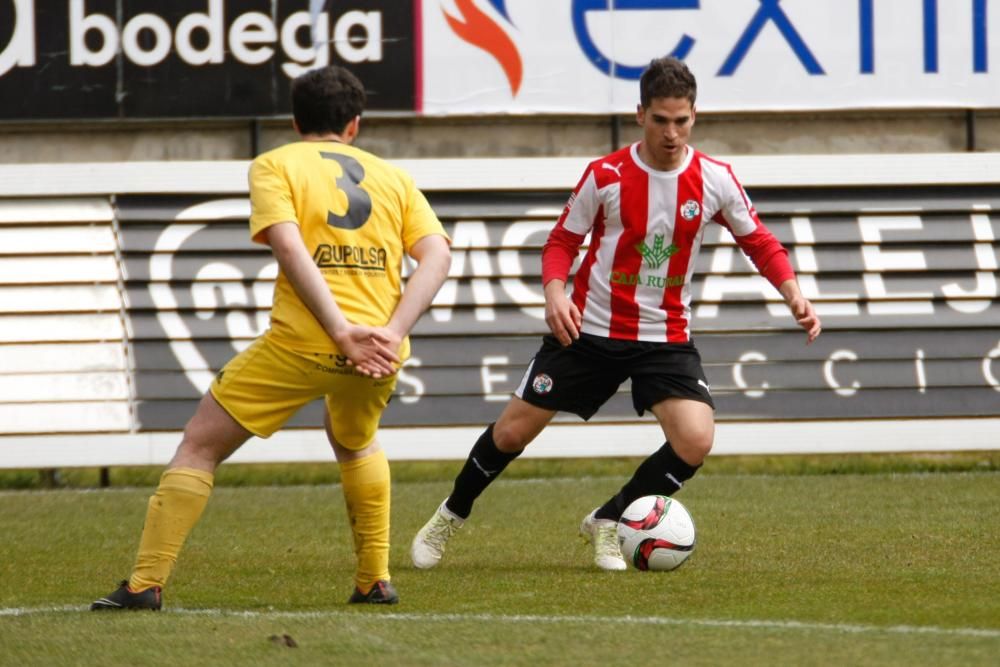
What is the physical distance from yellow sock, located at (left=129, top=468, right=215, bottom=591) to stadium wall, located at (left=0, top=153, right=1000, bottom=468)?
6089mm

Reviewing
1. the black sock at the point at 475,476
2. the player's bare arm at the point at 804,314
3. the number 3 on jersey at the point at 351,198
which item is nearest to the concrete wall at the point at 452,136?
the black sock at the point at 475,476

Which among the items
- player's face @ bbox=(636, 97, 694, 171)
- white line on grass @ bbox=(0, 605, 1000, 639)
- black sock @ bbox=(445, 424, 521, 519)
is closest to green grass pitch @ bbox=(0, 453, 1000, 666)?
white line on grass @ bbox=(0, 605, 1000, 639)

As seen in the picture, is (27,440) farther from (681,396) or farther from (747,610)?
(747,610)

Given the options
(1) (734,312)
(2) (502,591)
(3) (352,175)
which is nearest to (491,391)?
(1) (734,312)

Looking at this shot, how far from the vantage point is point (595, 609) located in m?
5.54

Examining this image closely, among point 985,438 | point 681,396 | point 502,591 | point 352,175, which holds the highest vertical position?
point 352,175

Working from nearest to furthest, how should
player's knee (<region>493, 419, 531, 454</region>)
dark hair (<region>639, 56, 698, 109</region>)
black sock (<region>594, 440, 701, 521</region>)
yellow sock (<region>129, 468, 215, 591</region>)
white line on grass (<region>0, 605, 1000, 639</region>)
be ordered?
white line on grass (<region>0, 605, 1000, 639</region>)
yellow sock (<region>129, 468, 215, 591</region>)
dark hair (<region>639, 56, 698, 109</region>)
black sock (<region>594, 440, 701, 521</region>)
player's knee (<region>493, 419, 531, 454</region>)

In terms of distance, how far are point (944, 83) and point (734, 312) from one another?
2.17 m

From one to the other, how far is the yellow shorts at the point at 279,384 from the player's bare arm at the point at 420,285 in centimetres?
17

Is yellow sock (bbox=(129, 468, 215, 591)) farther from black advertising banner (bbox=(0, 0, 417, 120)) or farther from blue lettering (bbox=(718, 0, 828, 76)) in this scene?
blue lettering (bbox=(718, 0, 828, 76))

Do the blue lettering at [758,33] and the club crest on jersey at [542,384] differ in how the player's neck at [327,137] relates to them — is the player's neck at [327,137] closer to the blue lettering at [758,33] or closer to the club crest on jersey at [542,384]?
the club crest on jersey at [542,384]

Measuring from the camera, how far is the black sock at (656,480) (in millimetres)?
6902

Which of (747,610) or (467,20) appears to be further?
(467,20)

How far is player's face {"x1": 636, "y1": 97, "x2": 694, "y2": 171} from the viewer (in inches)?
255
